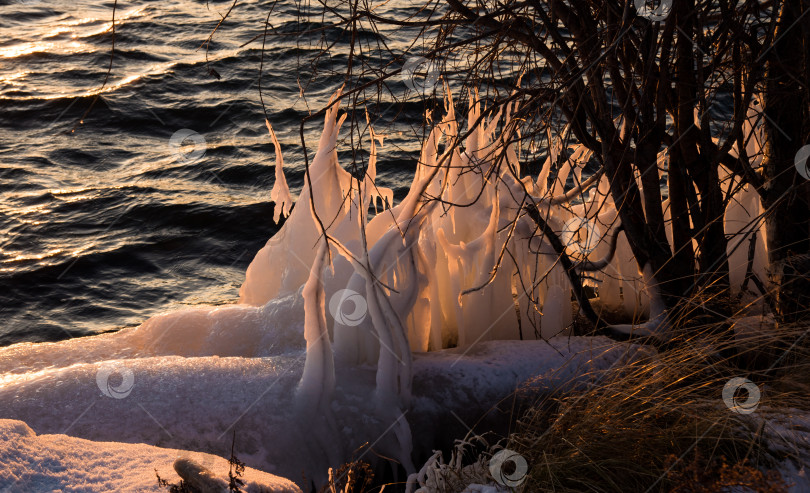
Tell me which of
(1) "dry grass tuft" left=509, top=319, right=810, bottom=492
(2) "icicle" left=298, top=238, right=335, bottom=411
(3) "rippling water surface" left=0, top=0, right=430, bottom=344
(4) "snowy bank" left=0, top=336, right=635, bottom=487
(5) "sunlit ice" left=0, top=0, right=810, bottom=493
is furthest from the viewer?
(3) "rippling water surface" left=0, top=0, right=430, bottom=344

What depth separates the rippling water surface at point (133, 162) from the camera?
6645mm

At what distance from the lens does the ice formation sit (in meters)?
3.60

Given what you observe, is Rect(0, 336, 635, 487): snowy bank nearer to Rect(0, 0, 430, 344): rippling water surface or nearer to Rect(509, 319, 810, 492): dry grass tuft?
Rect(509, 319, 810, 492): dry grass tuft

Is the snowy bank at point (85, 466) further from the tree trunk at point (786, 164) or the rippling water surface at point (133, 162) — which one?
the rippling water surface at point (133, 162)

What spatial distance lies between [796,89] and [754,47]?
11.7 inches

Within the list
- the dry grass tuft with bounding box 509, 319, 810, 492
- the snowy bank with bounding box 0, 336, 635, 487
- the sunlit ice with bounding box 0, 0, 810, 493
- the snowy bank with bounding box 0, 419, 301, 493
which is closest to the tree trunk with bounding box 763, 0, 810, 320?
the sunlit ice with bounding box 0, 0, 810, 493

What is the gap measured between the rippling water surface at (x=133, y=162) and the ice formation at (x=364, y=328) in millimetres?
961

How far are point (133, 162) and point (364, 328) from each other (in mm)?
5510

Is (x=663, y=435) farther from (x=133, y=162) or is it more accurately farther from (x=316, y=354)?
(x=133, y=162)

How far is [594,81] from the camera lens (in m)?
3.57

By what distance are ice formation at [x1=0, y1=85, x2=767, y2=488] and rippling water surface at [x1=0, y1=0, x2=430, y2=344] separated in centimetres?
96

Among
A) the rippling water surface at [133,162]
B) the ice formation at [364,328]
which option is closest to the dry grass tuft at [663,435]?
the ice formation at [364,328]

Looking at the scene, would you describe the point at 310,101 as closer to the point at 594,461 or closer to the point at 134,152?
the point at 134,152

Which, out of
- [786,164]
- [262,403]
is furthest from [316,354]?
Answer: [786,164]
